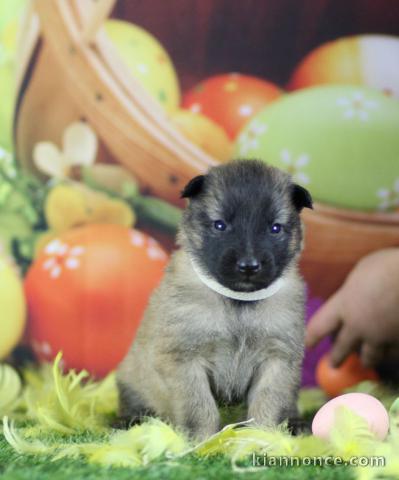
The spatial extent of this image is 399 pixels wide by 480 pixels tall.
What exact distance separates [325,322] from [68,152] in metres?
1.95

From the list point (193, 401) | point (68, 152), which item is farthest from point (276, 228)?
point (68, 152)

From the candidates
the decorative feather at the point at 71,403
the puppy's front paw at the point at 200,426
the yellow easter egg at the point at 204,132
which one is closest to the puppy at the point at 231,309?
the puppy's front paw at the point at 200,426

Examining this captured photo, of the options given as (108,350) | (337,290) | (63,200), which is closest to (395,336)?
(337,290)

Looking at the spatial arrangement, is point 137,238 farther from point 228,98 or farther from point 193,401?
point 193,401

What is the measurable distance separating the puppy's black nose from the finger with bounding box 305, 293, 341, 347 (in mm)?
1618

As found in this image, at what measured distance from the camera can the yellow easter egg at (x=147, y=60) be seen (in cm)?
432

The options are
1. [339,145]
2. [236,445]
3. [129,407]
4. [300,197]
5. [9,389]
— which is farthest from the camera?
[339,145]

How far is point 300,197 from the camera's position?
9.70ft

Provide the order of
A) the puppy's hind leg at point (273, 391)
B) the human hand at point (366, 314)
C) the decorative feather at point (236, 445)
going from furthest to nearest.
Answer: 1. the human hand at point (366, 314)
2. the puppy's hind leg at point (273, 391)
3. the decorative feather at point (236, 445)

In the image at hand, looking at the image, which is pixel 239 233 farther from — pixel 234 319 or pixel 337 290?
pixel 337 290

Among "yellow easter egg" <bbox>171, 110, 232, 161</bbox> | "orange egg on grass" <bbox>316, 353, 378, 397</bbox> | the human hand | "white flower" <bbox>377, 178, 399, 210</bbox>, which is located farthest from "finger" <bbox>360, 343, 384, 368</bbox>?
"yellow easter egg" <bbox>171, 110, 232, 161</bbox>

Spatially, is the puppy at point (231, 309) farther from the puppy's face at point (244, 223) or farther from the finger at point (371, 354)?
the finger at point (371, 354)

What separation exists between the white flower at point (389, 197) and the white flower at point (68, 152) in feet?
5.99

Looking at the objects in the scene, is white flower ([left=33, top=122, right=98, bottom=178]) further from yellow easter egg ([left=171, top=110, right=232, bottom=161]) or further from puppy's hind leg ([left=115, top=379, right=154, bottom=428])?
puppy's hind leg ([left=115, top=379, right=154, bottom=428])
